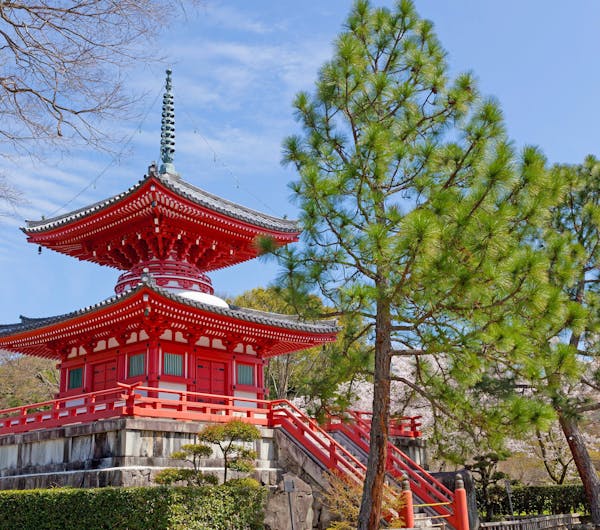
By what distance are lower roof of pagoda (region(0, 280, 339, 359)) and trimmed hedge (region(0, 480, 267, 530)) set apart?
4621 mm

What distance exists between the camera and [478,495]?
21.7 meters

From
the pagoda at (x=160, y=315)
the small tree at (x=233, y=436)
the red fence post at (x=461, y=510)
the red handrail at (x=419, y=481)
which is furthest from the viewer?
the pagoda at (x=160, y=315)

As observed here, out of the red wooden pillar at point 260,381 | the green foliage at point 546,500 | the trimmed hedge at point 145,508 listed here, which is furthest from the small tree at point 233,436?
the green foliage at point 546,500

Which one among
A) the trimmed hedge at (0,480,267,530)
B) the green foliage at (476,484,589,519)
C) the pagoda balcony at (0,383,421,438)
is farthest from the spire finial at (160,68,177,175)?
the green foliage at (476,484,589,519)

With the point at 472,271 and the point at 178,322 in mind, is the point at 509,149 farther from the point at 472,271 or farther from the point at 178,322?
the point at 178,322

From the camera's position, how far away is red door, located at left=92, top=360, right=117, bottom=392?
17812mm

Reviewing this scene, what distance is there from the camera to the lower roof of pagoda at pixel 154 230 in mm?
17500

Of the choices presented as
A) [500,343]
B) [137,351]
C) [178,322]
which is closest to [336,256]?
[500,343]

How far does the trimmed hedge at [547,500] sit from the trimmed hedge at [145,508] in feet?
46.4

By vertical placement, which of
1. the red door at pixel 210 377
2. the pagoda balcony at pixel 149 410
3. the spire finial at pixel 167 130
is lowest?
the pagoda balcony at pixel 149 410

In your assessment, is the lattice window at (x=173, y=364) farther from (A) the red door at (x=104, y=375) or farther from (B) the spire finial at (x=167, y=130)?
(B) the spire finial at (x=167, y=130)

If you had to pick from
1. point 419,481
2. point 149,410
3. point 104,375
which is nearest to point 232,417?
point 149,410

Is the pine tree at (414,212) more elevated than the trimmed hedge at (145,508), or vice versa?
the pine tree at (414,212)

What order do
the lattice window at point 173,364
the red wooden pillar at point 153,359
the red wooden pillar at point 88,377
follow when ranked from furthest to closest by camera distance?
1. the red wooden pillar at point 88,377
2. the lattice window at point 173,364
3. the red wooden pillar at point 153,359
